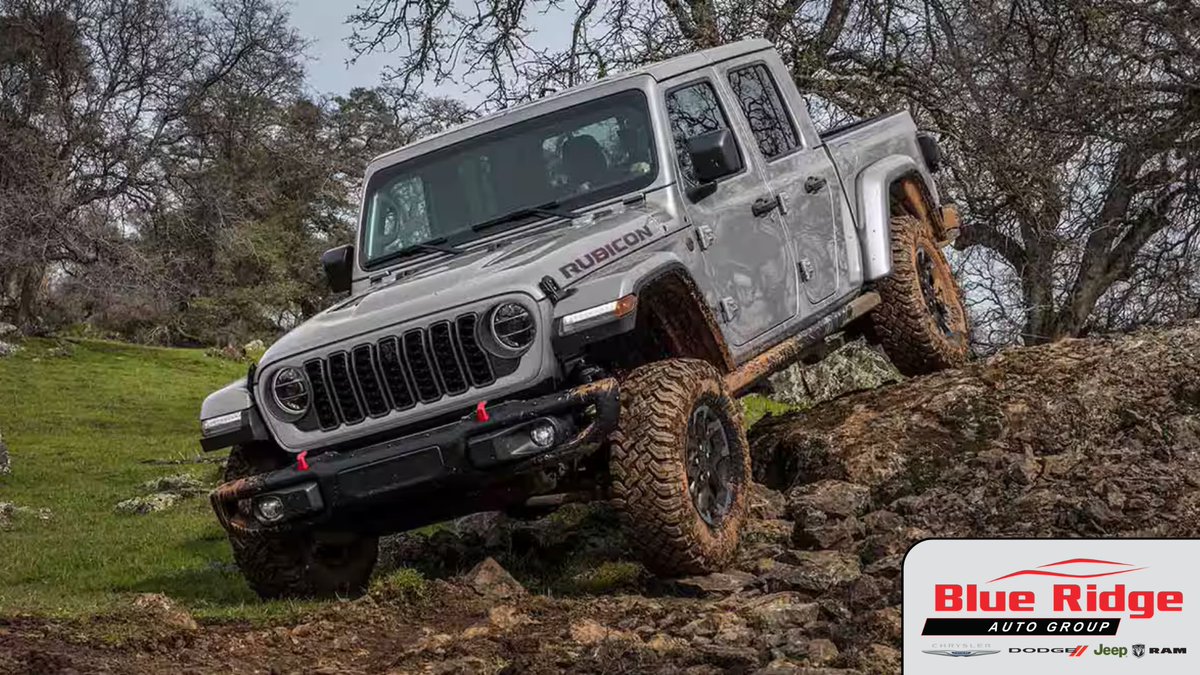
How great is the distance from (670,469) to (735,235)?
1797 mm

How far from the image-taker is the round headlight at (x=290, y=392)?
226 inches

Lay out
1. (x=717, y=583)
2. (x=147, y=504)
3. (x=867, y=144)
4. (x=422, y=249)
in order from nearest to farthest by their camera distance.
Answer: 1. (x=717, y=583)
2. (x=422, y=249)
3. (x=867, y=144)
4. (x=147, y=504)

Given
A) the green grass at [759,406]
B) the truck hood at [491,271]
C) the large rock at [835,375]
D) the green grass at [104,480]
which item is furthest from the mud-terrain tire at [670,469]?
the green grass at [759,406]

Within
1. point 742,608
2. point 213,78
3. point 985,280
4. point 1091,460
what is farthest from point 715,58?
point 213,78

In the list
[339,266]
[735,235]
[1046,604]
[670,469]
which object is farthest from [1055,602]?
[339,266]

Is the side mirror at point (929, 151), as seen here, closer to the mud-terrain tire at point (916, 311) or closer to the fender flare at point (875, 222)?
the mud-terrain tire at point (916, 311)

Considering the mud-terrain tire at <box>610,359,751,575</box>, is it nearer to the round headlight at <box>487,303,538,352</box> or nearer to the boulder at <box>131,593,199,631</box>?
the round headlight at <box>487,303,538,352</box>

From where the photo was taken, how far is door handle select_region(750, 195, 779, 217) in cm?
694

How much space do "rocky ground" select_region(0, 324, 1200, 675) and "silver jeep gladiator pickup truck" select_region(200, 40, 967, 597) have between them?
395 millimetres

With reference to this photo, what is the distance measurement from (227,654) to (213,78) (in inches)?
932

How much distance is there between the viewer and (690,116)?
22.7 feet

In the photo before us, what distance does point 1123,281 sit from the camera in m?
14.4

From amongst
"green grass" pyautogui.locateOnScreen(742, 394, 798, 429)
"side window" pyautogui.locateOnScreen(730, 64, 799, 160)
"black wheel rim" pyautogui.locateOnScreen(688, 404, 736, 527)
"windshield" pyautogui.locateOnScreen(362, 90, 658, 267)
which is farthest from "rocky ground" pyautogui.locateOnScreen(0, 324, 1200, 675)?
"green grass" pyautogui.locateOnScreen(742, 394, 798, 429)

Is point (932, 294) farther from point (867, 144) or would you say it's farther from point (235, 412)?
point (235, 412)
